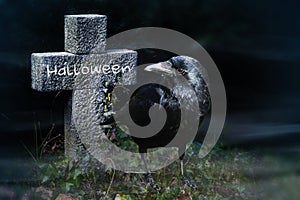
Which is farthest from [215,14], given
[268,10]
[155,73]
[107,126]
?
[107,126]

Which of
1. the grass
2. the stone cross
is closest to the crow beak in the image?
the stone cross

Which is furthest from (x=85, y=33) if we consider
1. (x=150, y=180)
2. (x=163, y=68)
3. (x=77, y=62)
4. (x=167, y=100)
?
(x=150, y=180)

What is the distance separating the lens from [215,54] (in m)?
4.54

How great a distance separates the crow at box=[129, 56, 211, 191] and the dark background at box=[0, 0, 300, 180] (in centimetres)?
47

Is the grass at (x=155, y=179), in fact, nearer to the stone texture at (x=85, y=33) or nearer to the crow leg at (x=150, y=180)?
the crow leg at (x=150, y=180)

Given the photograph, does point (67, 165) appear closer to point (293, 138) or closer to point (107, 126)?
point (107, 126)

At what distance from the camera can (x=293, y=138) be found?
4180mm

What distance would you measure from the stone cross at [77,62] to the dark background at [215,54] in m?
0.14

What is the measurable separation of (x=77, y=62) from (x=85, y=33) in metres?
0.17

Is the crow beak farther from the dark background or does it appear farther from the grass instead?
the grass

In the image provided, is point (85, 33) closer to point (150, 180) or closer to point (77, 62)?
point (77, 62)

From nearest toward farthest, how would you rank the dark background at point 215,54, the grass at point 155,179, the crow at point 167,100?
the grass at point 155,179 < the crow at point 167,100 < the dark background at point 215,54

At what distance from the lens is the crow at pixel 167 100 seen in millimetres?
3914

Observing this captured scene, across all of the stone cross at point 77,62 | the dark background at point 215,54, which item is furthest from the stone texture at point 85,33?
the dark background at point 215,54
